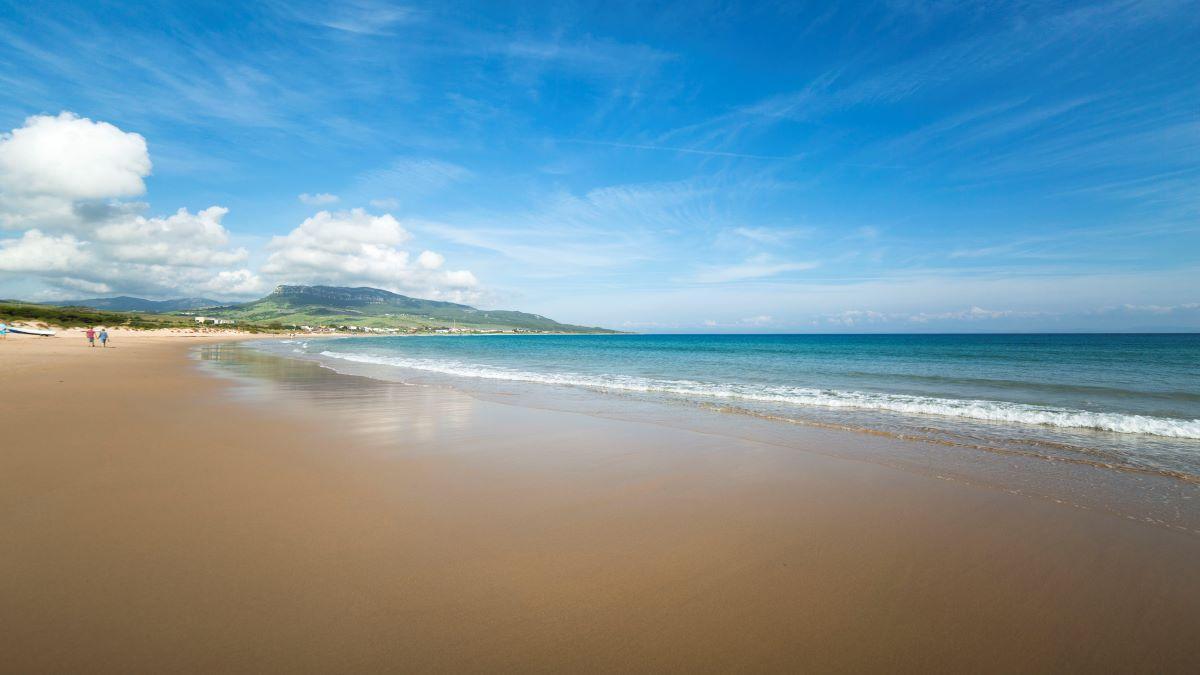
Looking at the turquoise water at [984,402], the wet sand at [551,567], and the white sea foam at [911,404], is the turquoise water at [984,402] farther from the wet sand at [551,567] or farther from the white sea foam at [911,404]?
the wet sand at [551,567]

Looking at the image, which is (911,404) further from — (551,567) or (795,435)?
(551,567)

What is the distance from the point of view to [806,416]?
1352cm

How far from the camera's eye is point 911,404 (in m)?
15.7

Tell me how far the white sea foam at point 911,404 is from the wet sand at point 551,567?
837cm

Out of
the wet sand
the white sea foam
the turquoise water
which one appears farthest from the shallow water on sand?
the white sea foam

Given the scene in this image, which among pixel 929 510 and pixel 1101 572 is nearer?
pixel 1101 572

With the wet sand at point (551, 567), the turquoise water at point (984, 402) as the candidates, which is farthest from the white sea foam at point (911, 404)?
the wet sand at point (551, 567)

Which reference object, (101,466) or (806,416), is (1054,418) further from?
(101,466)

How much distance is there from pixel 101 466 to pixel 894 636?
9965 mm

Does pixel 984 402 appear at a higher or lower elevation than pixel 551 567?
higher

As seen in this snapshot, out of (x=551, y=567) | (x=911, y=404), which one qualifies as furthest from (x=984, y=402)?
(x=551, y=567)

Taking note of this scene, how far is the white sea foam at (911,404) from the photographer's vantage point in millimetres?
12164

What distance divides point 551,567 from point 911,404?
50.2 feet

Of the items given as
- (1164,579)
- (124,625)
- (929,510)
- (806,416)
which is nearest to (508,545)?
(124,625)
